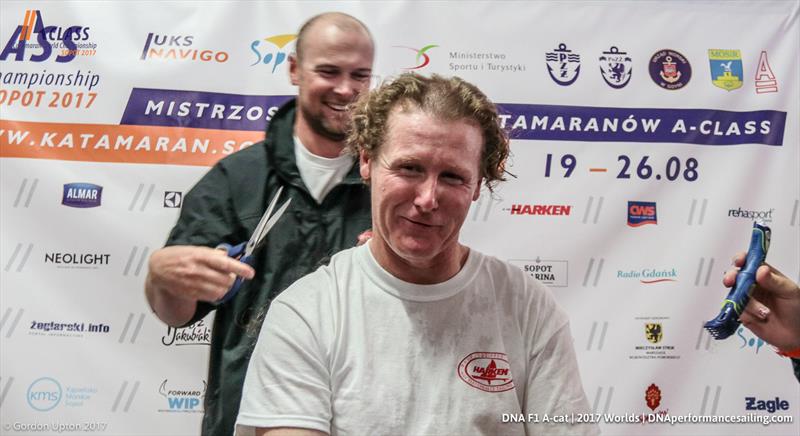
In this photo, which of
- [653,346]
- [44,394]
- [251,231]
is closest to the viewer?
[251,231]

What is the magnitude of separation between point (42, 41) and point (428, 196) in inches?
60.0

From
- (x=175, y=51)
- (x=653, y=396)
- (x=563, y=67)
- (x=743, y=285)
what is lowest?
(x=653, y=396)

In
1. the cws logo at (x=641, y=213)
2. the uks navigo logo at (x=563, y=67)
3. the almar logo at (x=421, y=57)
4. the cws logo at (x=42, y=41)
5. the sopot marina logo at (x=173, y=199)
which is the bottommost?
the sopot marina logo at (x=173, y=199)

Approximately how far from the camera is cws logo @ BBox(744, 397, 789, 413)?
6.82 feet

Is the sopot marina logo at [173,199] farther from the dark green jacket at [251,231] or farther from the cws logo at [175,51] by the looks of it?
the cws logo at [175,51]

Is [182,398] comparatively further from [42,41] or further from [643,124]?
[643,124]

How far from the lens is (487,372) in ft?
3.61

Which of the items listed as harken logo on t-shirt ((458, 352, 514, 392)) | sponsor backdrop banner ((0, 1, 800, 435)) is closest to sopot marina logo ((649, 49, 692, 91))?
sponsor backdrop banner ((0, 1, 800, 435))

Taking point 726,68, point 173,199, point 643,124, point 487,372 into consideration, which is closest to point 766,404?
point 643,124

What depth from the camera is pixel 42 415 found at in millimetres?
1968

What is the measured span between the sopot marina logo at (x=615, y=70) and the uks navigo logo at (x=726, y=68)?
0.82 ft

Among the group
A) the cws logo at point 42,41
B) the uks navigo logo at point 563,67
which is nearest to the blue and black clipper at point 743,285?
the uks navigo logo at point 563,67

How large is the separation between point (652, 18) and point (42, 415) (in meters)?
2.08

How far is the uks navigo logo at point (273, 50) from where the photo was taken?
210 cm
